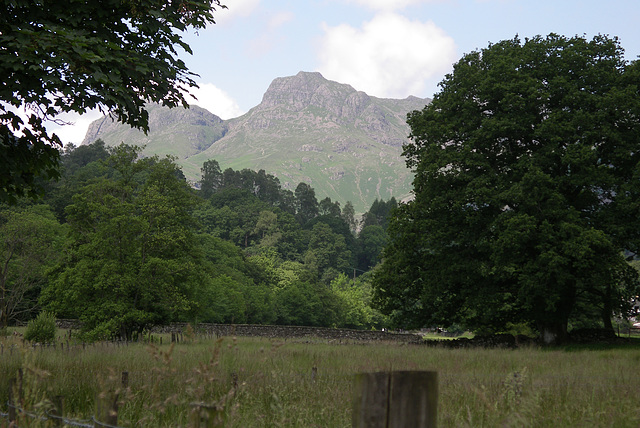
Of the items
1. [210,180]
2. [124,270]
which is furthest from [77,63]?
[210,180]

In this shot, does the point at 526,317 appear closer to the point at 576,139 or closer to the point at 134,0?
the point at 576,139

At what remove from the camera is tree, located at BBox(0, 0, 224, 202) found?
24.8 ft

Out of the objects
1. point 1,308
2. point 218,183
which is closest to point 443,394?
point 1,308

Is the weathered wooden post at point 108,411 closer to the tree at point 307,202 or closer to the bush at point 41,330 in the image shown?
the bush at point 41,330

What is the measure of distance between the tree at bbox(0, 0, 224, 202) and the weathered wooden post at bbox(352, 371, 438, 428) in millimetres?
6489

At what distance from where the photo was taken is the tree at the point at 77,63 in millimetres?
7547

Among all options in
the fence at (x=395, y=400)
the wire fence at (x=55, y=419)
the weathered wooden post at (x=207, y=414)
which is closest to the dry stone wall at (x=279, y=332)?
the wire fence at (x=55, y=419)

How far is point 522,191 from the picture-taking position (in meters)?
23.9

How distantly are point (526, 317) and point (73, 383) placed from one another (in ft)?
78.0

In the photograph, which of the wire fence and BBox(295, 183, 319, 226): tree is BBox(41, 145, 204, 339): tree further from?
BBox(295, 183, 319, 226): tree

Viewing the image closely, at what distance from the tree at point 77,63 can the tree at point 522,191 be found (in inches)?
687

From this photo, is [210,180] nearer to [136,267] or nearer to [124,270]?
[136,267]

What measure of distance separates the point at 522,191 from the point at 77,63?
2040cm

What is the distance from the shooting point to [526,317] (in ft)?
89.1
